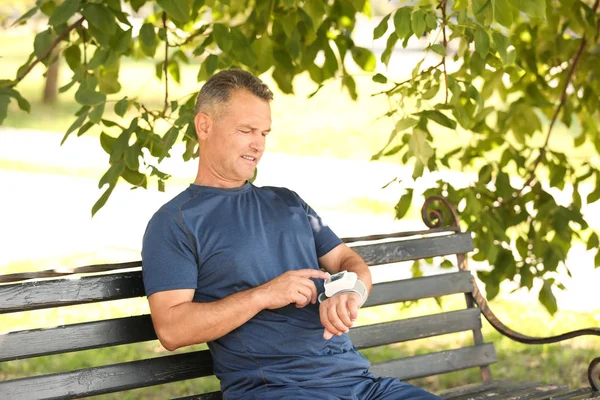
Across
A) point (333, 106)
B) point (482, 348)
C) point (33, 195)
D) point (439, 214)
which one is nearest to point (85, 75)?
point (439, 214)

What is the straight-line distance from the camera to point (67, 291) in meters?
3.04

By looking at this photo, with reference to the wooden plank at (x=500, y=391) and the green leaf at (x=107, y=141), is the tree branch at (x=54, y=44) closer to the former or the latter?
the green leaf at (x=107, y=141)

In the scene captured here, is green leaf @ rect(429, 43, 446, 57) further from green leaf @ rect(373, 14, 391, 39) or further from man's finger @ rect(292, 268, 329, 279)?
man's finger @ rect(292, 268, 329, 279)

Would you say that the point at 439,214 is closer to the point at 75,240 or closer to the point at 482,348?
the point at 482,348

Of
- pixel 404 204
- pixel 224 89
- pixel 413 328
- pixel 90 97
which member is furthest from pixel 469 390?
pixel 90 97

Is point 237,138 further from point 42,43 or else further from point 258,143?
point 42,43

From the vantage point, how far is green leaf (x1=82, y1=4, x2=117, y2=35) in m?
3.60

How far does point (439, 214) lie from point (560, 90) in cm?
184

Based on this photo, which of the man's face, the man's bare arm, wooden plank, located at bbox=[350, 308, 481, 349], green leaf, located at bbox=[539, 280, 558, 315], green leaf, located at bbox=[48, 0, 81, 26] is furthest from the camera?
green leaf, located at bbox=[539, 280, 558, 315]

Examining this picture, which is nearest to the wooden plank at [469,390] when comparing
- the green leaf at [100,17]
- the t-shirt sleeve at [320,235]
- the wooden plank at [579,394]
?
the wooden plank at [579,394]

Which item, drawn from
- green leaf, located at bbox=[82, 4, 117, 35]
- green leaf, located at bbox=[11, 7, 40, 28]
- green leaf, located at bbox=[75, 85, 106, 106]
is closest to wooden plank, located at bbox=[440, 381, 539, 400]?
green leaf, located at bbox=[75, 85, 106, 106]

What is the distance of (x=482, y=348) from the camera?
A: 4066 mm

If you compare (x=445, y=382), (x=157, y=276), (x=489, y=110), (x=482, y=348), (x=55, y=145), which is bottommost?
(x=445, y=382)

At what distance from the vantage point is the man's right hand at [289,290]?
2.82 metres
